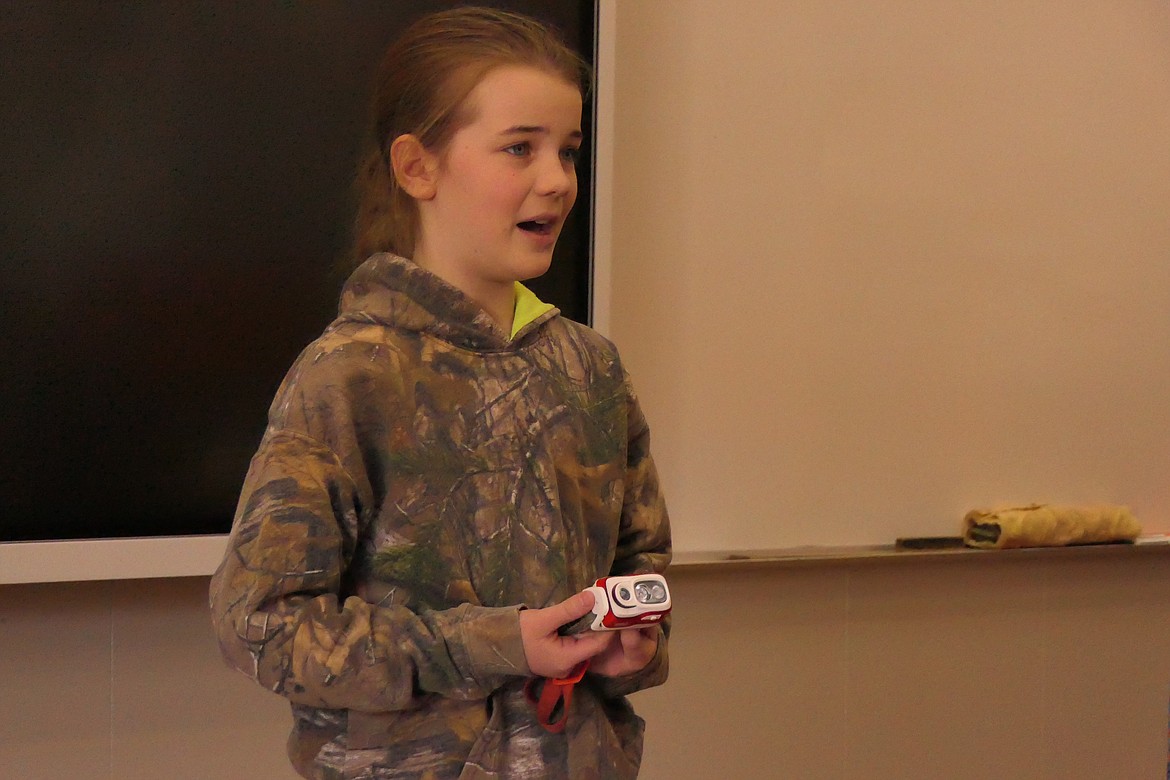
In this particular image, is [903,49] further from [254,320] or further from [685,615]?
[254,320]

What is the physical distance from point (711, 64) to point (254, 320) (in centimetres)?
85

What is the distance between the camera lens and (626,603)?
832 mm

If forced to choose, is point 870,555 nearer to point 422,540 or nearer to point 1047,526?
point 1047,526

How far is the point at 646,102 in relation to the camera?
1.88 meters

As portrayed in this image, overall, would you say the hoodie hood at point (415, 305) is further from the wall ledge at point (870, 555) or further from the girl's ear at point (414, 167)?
the wall ledge at point (870, 555)

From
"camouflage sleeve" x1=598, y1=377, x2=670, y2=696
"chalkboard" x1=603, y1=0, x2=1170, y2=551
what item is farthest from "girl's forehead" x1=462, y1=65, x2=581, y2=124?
"chalkboard" x1=603, y1=0, x2=1170, y2=551

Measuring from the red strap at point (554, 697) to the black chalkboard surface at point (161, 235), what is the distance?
781 millimetres

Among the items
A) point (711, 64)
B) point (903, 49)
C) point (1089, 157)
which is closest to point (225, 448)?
point (711, 64)

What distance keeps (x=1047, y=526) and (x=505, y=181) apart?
1.52 m

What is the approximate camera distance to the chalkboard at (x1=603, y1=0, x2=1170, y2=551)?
6.27ft

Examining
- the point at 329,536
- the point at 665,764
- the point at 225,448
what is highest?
the point at 329,536

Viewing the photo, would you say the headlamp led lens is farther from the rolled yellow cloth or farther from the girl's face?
the rolled yellow cloth

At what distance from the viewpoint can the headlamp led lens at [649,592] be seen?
33.1 inches

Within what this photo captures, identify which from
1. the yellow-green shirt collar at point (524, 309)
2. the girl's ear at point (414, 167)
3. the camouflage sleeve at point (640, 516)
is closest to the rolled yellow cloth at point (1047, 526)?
the camouflage sleeve at point (640, 516)
